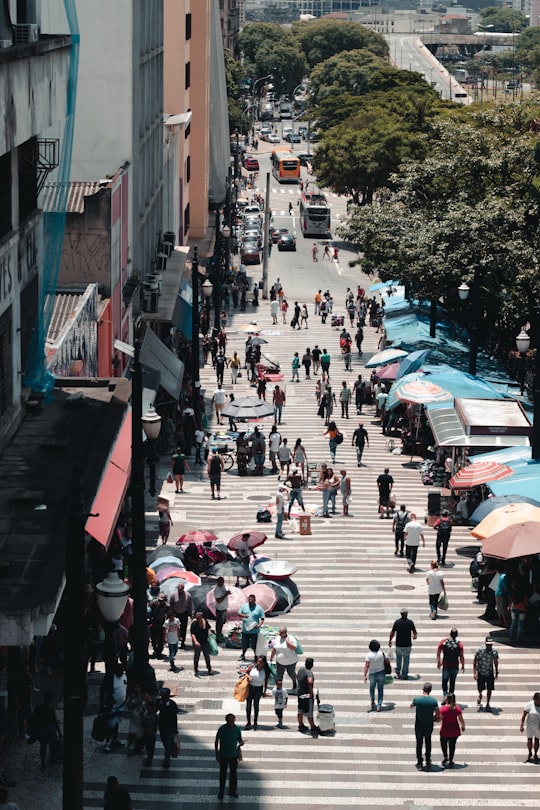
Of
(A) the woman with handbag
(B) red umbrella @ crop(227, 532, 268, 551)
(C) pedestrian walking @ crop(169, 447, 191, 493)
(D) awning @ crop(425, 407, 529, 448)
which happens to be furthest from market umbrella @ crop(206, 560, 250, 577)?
(D) awning @ crop(425, 407, 529, 448)

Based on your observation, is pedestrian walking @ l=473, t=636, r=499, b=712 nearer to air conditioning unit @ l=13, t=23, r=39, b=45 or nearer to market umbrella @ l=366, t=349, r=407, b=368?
air conditioning unit @ l=13, t=23, r=39, b=45

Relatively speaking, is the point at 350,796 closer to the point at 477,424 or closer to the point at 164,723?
the point at 164,723

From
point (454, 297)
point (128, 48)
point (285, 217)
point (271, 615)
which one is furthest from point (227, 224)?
point (271, 615)

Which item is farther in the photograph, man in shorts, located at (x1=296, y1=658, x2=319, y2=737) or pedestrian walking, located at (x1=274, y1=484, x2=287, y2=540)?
pedestrian walking, located at (x1=274, y1=484, x2=287, y2=540)

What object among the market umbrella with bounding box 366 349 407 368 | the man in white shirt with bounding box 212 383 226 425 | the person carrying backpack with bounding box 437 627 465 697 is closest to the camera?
the person carrying backpack with bounding box 437 627 465 697

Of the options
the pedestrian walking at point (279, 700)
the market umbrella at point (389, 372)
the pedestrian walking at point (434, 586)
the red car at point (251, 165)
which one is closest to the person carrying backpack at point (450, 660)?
the pedestrian walking at point (279, 700)

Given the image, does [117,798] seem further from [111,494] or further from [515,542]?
[515,542]
